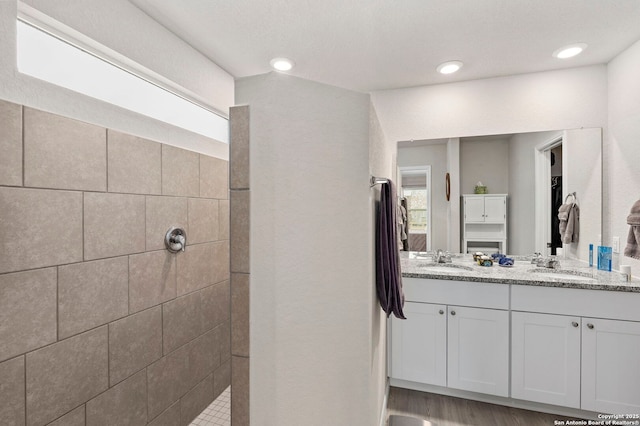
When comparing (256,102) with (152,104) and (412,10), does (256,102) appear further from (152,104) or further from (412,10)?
(412,10)

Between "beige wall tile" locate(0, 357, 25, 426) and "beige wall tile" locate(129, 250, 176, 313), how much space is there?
490 millimetres

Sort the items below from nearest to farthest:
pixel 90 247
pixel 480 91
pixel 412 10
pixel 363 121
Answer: pixel 363 121 < pixel 90 247 < pixel 412 10 < pixel 480 91

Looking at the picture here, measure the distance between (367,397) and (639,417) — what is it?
1924 millimetres

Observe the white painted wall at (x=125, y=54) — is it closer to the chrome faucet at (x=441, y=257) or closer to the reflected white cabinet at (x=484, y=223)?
the chrome faucet at (x=441, y=257)

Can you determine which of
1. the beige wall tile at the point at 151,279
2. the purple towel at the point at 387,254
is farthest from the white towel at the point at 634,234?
the beige wall tile at the point at 151,279

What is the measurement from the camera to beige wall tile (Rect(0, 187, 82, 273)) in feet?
3.46

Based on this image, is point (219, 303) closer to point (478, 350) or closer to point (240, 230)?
point (240, 230)

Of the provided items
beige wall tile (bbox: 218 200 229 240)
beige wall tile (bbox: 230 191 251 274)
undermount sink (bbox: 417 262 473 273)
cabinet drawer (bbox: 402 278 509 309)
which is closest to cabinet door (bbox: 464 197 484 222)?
undermount sink (bbox: 417 262 473 273)

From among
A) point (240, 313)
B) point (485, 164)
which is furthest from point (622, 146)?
point (240, 313)

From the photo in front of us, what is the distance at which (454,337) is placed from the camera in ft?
7.00

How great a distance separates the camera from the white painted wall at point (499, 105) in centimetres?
235

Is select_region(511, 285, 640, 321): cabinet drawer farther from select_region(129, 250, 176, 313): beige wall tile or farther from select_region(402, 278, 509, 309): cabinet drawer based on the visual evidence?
select_region(129, 250, 176, 313): beige wall tile

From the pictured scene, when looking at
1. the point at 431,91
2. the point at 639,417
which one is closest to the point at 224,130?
the point at 431,91

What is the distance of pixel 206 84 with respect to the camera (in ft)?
7.08
